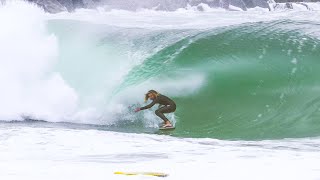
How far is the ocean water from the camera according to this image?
255 inches

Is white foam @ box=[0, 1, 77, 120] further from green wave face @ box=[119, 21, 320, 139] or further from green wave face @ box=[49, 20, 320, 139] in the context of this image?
green wave face @ box=[119, 21, 320, 139]

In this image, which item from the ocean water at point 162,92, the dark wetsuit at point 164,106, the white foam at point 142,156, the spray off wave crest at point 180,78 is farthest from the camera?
the spray off wave crest at point 180,78

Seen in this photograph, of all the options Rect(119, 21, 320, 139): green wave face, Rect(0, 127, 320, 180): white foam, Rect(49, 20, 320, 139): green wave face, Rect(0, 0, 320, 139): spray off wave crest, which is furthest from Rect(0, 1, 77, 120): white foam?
Rect(119, 21, 320, 139): green wave face

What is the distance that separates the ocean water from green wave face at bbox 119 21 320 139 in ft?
0.10

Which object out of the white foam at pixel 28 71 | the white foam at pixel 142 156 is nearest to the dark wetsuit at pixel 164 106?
the white foam at pixel 142 156

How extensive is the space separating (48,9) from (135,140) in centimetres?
2770

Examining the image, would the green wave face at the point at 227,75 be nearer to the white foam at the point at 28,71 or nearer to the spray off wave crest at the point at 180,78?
the spray off wave crest at the point at 180,78

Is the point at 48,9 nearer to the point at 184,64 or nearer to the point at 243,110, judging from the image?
the point at 184,64

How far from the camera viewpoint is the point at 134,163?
640 cm

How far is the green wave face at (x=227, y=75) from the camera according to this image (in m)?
10.6

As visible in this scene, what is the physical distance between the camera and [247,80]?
12914 mm

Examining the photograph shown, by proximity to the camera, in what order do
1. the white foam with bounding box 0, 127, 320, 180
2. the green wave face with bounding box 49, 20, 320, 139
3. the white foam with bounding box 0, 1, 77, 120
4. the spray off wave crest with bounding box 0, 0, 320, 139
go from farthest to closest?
1. the white foam with bounding box 0, 1, 77, 120
2. the spray off wave crest with bounding box 0, 0, 320, 139
3. the green wave face with bounding box 49, 20, 320, 139
4. the white foam with bounding box 0, 127, 320, 180

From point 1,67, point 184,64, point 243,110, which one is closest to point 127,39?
point 184,64

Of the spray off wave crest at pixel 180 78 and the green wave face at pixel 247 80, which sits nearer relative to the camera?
the green wave face at pixel 247 80
